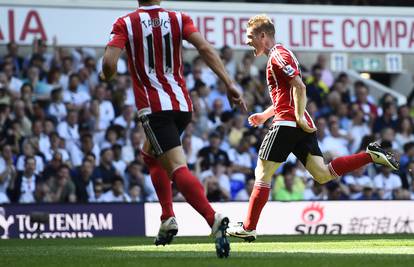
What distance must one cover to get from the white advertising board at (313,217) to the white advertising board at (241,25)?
6.05 m

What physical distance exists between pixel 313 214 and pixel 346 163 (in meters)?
4.98

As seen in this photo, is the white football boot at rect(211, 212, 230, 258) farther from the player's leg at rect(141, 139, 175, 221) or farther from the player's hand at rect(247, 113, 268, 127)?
the player's hand at rect(247, 113, 268, 127)

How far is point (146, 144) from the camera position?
31.0ft

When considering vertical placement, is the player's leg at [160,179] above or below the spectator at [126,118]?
above

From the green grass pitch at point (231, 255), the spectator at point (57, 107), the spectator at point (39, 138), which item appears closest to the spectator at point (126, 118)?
the spectator at point (57, 107)

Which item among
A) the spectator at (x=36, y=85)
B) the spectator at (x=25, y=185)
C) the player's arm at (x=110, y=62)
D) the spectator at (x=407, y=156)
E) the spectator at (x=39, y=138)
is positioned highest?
the player's arm at (x=110, y=62)

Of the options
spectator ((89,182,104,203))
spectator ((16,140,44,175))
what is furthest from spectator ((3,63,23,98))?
spectator ((89,182,104,203))

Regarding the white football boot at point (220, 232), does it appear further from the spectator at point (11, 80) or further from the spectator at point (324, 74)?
the spectator at point (324, 74)

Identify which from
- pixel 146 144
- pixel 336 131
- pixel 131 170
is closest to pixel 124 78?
pixel 131 170

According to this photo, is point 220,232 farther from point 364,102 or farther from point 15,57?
point 364,102

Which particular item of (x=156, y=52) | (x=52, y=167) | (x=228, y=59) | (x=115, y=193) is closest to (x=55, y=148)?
(x=52, y=167)

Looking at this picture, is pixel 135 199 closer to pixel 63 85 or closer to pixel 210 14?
pixel 63 85

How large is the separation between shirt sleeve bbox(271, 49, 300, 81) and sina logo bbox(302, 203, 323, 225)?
5892 mm

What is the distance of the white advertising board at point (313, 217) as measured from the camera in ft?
51.3
